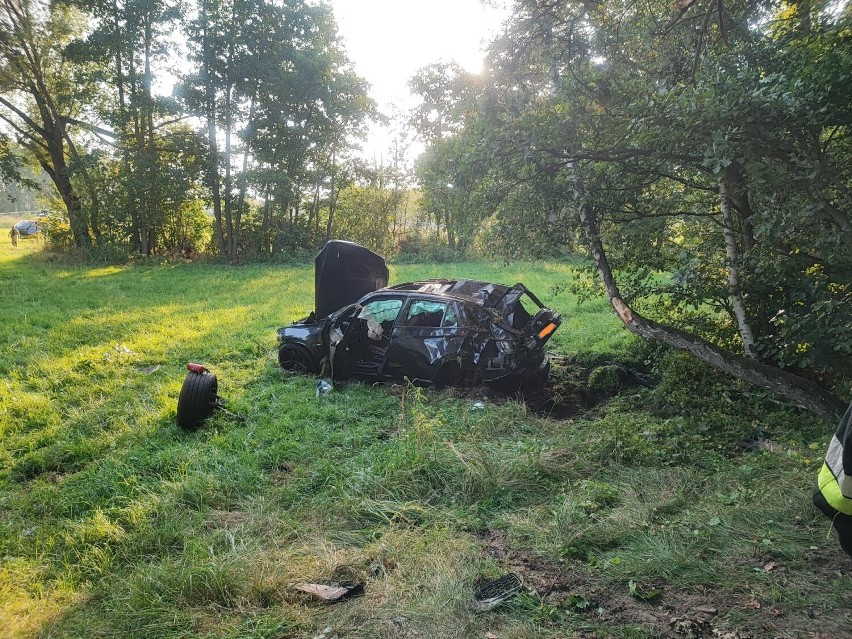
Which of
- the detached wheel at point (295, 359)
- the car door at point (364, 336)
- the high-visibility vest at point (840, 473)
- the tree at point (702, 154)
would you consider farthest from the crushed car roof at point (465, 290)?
the high-visibility vest at point (840, 473)

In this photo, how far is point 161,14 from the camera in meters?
18.1

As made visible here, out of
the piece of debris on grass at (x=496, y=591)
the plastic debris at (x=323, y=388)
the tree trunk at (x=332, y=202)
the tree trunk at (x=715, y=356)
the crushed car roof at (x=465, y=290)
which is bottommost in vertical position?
the piece of debris on grass at (x=496, y=591)

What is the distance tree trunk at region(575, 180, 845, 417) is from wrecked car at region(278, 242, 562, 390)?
0.79 metres

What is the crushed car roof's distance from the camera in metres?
6.12

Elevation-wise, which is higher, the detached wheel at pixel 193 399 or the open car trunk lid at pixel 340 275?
the open car trunk lid at pixel 340 275

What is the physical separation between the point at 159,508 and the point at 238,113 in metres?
19.8

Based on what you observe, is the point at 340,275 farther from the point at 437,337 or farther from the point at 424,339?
the point at 437,337

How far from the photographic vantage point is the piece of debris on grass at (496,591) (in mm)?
2604

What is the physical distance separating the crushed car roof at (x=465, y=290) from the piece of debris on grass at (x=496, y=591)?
3577 millimetres

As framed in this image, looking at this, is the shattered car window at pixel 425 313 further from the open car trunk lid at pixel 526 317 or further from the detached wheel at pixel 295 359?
the detached wheel at pixel 295 359

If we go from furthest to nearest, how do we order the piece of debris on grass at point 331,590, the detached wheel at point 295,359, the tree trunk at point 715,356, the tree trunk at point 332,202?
the tree trunk at point 332,202 < the detached wheel at point 295,359 < the tree trunk at point 715,356 < the piece of debris on grass at point 331,590

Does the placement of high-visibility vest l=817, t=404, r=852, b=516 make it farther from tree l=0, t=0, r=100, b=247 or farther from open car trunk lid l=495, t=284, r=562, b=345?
tree l=0, t=0, r=100, b=247

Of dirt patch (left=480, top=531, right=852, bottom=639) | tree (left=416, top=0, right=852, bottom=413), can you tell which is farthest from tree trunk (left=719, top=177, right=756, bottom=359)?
dirt patch (left=480, top=531, right=852, bottom=639)

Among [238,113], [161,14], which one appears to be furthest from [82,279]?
[161,14]
